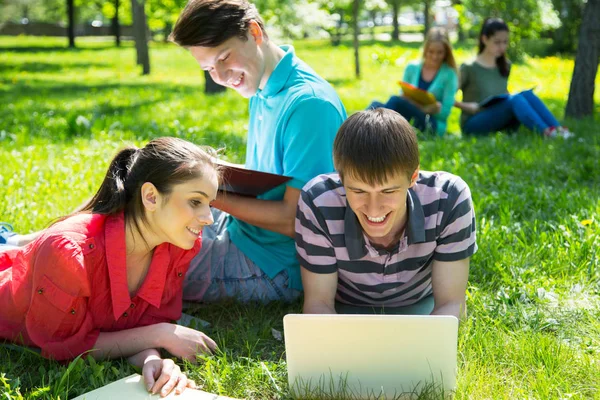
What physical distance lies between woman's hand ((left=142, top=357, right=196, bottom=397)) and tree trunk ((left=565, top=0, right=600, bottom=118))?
6.49 metres

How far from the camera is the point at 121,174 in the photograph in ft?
8.86

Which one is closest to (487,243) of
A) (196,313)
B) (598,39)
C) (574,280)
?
(574,280)

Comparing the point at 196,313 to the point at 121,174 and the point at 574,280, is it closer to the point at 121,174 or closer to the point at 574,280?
the point at 121,174

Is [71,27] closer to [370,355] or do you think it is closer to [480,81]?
[480,81]

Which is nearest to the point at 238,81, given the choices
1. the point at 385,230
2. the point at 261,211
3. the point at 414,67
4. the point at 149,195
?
the point at 261,211

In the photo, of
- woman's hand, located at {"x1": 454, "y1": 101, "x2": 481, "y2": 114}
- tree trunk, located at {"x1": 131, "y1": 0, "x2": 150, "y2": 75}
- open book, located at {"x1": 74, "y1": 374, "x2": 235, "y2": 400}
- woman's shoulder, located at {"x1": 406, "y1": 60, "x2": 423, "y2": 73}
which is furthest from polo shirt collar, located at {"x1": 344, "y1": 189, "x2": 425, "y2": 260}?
tree trunk, located at {"x1": 131, "y1": 0, "x2": 150, "y2": 75}

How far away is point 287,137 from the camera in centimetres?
288

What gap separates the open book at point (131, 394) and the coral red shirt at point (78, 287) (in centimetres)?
27

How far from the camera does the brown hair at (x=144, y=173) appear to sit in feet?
8.47

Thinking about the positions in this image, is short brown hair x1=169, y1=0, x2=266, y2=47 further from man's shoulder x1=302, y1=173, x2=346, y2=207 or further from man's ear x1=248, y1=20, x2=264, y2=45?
man's shoulder x1=302, y1=173, x2=346, y2=207

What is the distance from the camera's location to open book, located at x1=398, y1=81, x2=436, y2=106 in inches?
257

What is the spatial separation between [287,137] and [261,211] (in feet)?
1.06

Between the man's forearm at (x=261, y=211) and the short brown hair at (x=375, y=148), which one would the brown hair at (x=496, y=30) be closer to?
the man's forearm at (x=261, y=211)

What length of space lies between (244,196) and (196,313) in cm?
59
